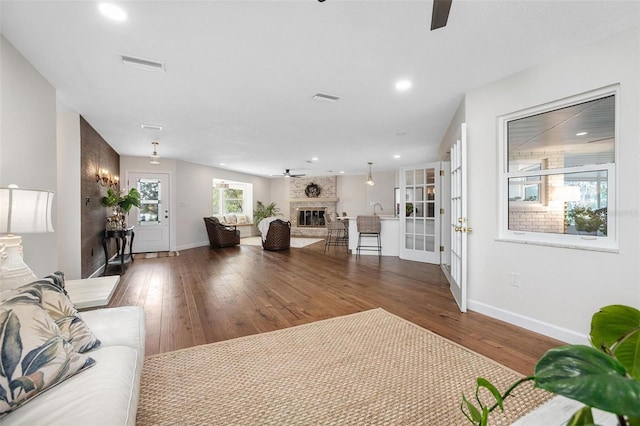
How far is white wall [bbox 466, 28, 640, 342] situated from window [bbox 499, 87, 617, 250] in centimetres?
9

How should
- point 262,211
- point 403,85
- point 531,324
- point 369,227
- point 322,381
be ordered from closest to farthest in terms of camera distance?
1. point 322,381
2. point 531,324
3. point 403,85
4. point 369,227
5. point 262,211

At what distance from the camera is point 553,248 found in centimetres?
255

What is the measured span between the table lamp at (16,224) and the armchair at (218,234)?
6282 millimetres

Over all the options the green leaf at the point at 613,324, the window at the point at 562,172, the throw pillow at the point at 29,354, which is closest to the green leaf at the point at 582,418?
the green leaf at the point at 613,324

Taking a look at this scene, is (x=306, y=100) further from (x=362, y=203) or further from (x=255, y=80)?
(x=362, y=203)

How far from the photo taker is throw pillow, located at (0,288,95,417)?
99cm

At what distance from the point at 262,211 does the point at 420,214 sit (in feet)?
21.1

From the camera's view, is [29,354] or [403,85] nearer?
[29,354]

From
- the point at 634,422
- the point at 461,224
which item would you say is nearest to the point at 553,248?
the point at 461,224

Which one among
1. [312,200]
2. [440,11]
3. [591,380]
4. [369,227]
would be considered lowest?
[369,227]

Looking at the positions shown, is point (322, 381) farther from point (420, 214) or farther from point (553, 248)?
point (420, 214)

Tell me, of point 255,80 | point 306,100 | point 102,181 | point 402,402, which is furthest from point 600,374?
point 102,181

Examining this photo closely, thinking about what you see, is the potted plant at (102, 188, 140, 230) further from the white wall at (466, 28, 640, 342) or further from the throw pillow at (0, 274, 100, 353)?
the white wall at (466, 28, 640, 342)

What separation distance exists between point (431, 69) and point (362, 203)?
816cm
